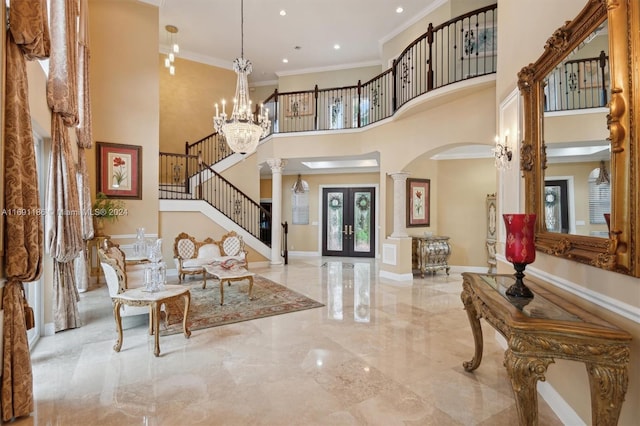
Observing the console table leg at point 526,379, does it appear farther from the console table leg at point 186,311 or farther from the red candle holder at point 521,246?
the console table leg at point 186,311

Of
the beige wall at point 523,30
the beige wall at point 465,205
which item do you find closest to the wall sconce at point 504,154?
the beige wall at point 523,30

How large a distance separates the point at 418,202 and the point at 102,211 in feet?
24.1

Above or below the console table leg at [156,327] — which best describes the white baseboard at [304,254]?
below

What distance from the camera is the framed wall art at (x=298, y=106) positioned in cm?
1027

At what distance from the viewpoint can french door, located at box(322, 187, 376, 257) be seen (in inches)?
430

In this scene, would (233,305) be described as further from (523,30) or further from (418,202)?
(418,202)

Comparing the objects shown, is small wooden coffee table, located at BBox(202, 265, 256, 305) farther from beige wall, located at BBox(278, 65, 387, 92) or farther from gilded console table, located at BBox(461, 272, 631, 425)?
beige wall, located at BBox(278, 65, 387, 92)

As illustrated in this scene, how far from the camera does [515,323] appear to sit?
5.73ft

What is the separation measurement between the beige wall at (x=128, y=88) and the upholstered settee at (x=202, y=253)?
924 millimetres

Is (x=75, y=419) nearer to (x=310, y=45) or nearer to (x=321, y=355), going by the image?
(x=321, y=355)

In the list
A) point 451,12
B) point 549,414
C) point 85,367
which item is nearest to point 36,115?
point 85,367

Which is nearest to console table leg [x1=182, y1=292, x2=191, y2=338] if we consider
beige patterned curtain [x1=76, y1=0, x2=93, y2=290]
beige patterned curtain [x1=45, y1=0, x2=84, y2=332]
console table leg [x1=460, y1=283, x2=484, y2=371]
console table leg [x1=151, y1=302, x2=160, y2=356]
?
console table leg [x1=151, y1=302, x2=160, y2=356]

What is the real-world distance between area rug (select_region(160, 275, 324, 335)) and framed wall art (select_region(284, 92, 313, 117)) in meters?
6.25

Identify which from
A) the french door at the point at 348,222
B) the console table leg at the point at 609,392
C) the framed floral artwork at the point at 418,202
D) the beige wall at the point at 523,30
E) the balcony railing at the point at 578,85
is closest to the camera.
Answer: the console table leg at the point at 609,392
